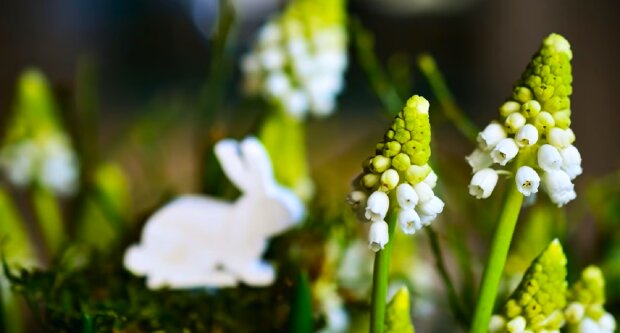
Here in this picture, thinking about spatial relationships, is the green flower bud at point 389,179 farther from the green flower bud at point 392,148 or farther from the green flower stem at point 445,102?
the green flower stem at point 445,102

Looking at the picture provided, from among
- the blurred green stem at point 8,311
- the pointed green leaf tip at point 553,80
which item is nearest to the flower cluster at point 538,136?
the pointed green leaf tip at point 553,80

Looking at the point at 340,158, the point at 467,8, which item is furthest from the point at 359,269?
the point at 467,8

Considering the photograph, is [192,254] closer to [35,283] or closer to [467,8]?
[35,283]

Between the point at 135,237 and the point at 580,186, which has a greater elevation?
the point at 580,186

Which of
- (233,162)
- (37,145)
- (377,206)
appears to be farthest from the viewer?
(37,145)

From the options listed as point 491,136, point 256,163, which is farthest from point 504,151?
point 256,163

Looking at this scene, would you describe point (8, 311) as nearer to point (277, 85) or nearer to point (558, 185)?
point (277, 85)

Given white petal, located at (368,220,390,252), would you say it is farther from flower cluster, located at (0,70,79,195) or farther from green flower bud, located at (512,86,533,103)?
flower cluster, located at (0,70,79,195)
